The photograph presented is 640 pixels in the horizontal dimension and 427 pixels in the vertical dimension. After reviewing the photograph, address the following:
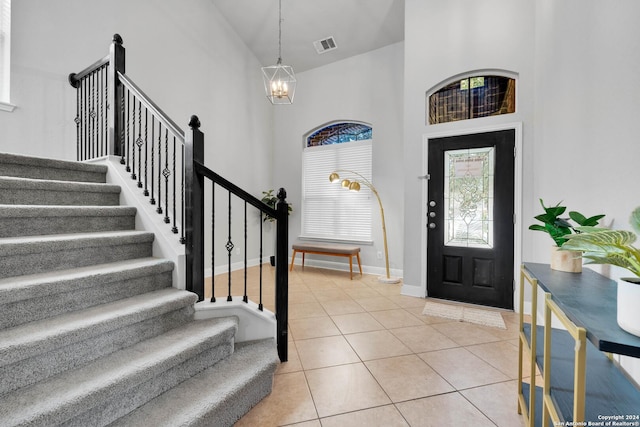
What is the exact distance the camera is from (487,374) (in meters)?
2.07

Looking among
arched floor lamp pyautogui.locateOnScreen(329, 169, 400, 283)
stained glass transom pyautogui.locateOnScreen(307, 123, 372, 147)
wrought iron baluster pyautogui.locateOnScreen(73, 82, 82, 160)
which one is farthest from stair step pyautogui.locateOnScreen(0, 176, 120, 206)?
stained glass transom pyautogui.locateOnScreen(307, 123, 372, 147)

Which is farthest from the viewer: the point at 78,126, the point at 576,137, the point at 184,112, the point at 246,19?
the point at 246,19

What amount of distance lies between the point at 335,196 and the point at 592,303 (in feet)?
15.2

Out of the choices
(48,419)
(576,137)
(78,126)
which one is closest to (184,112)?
(78,126)

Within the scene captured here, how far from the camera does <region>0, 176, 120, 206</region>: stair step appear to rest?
191cm

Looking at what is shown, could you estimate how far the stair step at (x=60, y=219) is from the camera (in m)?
1.76

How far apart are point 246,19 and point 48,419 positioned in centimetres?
580

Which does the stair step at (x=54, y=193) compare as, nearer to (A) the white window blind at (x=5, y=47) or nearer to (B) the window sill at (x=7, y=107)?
(B) the window sill at (x=7, y=107)

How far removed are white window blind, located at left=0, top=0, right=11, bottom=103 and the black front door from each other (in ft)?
15.5

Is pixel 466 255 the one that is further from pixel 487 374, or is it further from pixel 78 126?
pixel 78 126

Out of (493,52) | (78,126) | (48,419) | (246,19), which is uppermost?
(246,19)

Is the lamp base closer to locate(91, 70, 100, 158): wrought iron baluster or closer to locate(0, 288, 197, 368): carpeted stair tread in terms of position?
locate(0, 288, 197, 368): carpeted stair tread

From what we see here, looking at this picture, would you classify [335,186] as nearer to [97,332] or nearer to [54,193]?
[54,193]

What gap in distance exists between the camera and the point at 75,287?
5.24ft
